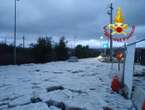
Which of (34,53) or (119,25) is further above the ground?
(119,25)

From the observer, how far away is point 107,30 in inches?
1056

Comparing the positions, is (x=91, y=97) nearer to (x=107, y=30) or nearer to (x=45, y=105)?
(x=45, y=105)

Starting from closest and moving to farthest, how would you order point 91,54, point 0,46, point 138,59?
point 138,59
point 0,46
point 91,54

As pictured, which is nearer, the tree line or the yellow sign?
the yellow sign

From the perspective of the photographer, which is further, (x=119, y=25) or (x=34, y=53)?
(x=34, y=53)

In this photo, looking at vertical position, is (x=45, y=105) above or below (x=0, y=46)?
below

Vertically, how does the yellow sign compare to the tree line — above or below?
above

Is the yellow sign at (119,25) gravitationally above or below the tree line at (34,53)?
above

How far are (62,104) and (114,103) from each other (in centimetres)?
226

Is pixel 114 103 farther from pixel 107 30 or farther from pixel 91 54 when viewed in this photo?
pixel 91 54

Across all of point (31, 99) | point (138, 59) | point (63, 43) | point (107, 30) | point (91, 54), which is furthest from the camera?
point (91, 54)

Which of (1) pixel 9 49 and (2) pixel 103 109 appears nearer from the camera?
(2) pixel 103 109

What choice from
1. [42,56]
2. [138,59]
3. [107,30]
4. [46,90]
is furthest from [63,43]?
[46,90]

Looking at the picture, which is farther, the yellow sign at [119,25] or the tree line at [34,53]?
the tree line at [34,53]
